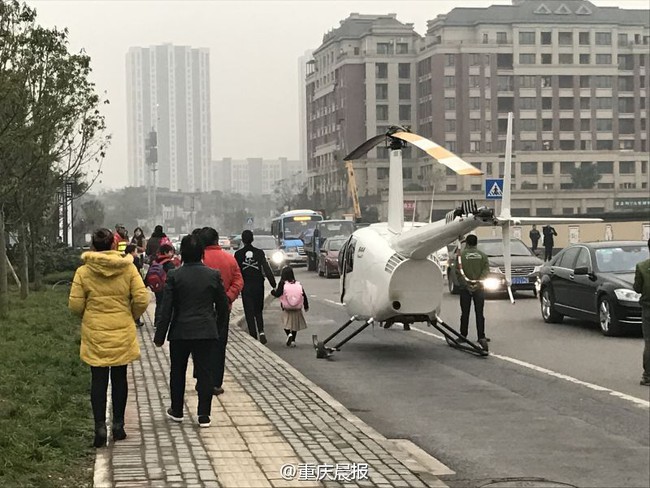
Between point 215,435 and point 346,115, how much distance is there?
12272 cm

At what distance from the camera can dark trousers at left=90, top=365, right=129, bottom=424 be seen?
28.3ft

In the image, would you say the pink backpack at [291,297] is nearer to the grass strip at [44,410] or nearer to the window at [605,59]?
the grass strip at [44,410]

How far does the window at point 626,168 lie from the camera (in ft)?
411

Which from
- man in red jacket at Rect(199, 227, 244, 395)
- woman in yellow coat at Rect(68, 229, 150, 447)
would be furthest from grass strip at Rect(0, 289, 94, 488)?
man in red jacket at Rect(199, 227, 244, 395)

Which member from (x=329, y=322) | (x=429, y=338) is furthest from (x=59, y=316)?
(x=429, y=338)

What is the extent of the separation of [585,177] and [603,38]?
18.8 m

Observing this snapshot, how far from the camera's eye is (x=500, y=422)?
1015cm

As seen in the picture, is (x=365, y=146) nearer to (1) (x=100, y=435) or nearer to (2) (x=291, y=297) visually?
(2) (x=291, y=297)

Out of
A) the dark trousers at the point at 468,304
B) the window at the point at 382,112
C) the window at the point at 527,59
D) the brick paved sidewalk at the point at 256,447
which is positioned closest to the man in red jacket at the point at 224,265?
the brick paved sidewalk at the point at 256,447

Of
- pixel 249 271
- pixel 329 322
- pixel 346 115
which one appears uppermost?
pixel 346 115

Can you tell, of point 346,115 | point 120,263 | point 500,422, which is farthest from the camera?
point 346,115

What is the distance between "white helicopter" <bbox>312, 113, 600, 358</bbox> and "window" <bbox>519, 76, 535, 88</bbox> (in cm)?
11093

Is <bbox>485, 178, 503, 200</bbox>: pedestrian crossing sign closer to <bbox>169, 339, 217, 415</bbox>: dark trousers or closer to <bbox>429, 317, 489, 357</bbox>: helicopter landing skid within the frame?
<bbox>429, 317, 489, 357</bbox>: helicopter landing skid

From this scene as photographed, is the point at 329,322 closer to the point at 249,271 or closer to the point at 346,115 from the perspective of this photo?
the point at 249,271
